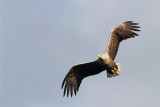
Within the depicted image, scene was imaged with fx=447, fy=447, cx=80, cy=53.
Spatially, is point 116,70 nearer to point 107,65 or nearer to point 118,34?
point 107,65

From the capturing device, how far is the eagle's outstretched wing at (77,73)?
1894 cm

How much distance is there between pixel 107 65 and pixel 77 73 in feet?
5.80

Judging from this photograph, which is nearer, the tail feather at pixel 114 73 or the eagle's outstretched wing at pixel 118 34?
the tail feather at pixel 114 73

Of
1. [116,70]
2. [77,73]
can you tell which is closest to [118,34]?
[116,70]

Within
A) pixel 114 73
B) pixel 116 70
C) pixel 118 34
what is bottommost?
pixel 114 73

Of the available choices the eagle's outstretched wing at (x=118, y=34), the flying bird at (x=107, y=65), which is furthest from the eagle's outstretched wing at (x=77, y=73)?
the eagle's outstretched wing at (x=118, y=34)

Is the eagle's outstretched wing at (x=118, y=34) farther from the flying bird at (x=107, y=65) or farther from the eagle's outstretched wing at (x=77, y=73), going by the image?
the eagle's outstretched wing at (x=77, y=73)

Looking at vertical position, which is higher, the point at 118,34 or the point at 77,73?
the point at 118,34

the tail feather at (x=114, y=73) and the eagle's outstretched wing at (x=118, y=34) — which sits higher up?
the eagle's outstretched wing at (x=118, y=34)

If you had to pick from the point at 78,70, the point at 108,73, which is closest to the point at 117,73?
the point at 108,73

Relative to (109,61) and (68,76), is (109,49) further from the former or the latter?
(68,76)

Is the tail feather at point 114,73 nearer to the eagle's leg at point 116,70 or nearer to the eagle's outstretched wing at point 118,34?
the eagle's leg at point 116,70

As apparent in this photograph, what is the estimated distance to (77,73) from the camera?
19.4 m

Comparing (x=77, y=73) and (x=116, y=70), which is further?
(x=77, y=73)
